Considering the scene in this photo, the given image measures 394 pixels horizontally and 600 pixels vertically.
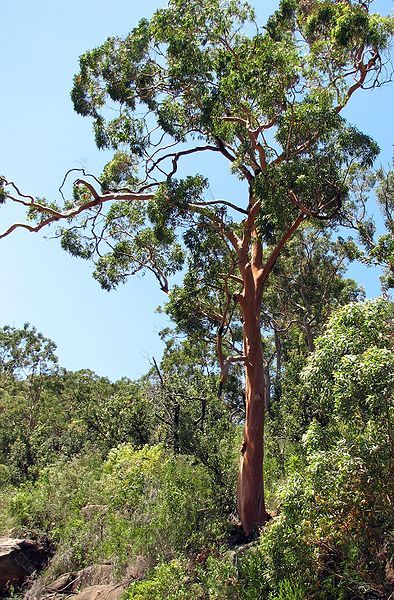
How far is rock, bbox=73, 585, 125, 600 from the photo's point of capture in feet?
33.1

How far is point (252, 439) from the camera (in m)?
11.4

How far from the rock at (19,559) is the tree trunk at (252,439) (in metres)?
4.94

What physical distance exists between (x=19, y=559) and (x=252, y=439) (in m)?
5.69

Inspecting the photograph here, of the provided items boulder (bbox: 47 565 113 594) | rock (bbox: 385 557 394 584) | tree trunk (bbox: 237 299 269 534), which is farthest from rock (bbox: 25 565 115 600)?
rock (bbox: 385 557 394 584)

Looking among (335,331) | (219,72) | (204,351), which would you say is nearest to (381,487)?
(335,331)

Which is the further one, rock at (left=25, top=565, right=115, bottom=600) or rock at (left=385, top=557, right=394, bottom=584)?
rock at (left=25, top=565, right=115, bottom=600)

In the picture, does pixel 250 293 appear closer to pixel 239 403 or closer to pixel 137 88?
pixel 137 88

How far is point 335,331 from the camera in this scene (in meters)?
7.41

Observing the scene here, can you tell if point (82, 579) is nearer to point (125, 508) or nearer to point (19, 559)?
point (125, 508)

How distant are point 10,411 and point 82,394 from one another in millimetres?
4135

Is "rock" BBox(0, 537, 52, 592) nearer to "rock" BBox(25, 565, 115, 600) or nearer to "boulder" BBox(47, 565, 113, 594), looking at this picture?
"rock" BBox(25, 565, 115, 600)

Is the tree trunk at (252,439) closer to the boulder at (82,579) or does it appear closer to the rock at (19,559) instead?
the boulder at (82,579)

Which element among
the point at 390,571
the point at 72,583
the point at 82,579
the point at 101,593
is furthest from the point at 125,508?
the point at 390,571

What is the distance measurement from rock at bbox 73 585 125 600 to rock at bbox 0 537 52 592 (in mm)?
2138
